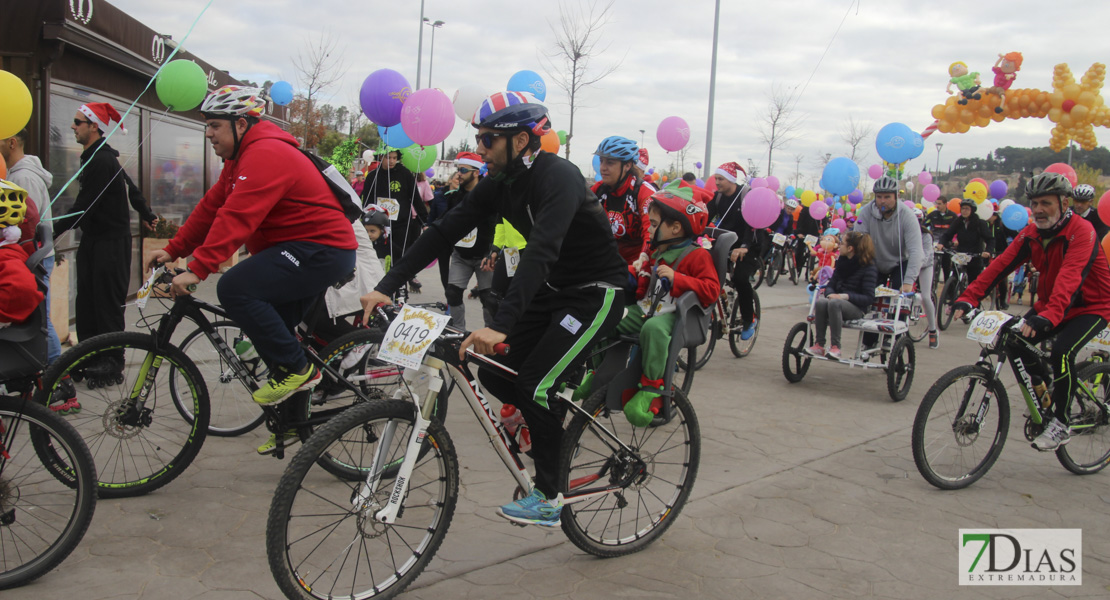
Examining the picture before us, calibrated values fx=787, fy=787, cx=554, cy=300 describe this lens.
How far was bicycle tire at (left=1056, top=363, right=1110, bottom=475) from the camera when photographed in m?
5.21

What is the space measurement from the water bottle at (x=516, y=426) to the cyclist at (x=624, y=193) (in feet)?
8.65

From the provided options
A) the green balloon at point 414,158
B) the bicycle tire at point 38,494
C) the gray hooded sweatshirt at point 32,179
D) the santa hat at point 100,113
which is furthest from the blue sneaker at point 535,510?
the green balloon at point 414,158

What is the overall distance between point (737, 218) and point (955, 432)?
14.1 feet

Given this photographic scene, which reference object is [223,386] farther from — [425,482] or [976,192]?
[976,192]

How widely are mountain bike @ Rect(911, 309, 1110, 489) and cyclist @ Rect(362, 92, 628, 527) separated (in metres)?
2.40

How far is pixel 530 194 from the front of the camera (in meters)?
3.31

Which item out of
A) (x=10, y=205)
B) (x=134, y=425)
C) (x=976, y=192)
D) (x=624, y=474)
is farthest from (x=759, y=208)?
(x=976, y=192)

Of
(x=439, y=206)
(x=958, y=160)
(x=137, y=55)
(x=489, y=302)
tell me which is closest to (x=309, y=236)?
(x=489, y=302)

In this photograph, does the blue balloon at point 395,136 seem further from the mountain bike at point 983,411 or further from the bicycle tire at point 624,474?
the mountain bike at point 983,411

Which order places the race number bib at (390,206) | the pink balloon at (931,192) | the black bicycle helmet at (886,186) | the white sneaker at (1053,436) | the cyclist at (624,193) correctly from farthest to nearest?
the pink balloon at (931,192) → the race number bib at (390,206) → the black bicycle helmet at (886,186) → the cyclist at (624,193) → the white sneaker at (1053,436)

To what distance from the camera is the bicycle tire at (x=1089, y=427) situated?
521 cm

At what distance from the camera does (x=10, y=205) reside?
351 centimetres

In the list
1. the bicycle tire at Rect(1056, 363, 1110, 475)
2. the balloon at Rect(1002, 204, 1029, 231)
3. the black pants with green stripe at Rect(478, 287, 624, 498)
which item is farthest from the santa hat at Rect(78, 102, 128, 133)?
the balloon at Rect(1002, 204, 1029, 231)

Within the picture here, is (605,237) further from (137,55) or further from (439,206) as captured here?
(137,55)
